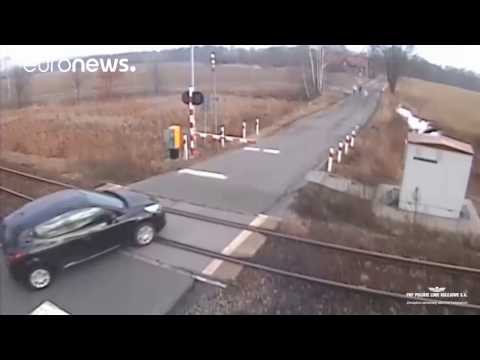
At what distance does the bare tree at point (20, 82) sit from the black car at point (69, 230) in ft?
11.3

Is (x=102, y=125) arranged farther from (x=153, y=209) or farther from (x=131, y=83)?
(x=153, y=209)

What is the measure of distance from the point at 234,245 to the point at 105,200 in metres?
1.89

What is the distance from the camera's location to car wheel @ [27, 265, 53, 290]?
384 centimetres

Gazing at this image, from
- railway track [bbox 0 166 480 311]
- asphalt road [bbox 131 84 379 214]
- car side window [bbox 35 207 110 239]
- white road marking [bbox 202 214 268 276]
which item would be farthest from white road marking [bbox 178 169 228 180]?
car side window [bbox 35 207 110 239]

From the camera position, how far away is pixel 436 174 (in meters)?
6.21

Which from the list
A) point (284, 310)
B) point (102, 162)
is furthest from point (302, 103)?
point (284, 310)

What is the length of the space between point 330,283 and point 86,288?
287 centimetres

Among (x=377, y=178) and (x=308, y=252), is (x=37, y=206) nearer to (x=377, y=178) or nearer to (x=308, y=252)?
(x=308, y=252)

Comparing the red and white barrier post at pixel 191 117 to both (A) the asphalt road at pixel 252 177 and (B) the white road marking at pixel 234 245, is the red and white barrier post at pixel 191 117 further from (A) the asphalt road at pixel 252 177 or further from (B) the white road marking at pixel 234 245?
(B) the white road marking at pixel 234 245

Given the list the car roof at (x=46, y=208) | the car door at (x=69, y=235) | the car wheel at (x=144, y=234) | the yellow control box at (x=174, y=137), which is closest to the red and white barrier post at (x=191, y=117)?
the yellow control box at (x=174, y=137)

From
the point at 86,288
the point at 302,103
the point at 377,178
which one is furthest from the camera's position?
the point at 302,103

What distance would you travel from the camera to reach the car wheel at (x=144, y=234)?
4750 mm

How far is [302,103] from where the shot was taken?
1923 cm

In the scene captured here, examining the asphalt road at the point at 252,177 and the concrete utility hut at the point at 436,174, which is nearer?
the concrete utility hut at the point at 436,174
